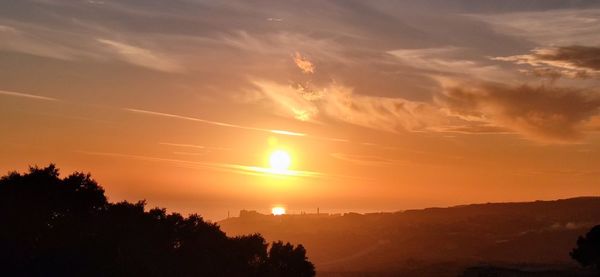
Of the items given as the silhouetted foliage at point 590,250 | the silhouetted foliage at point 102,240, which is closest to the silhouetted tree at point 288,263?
the silhouetted foliage at point 102,240

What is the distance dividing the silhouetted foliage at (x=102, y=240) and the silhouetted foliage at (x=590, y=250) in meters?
54.2

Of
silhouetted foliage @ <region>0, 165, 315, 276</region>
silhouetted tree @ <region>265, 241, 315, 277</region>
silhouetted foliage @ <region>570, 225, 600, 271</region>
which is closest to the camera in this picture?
silhouetted foliage @ <region>0, 165, 315, 276</region>

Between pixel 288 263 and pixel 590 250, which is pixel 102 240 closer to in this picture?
pixel 288 263

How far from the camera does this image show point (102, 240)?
61250 mm

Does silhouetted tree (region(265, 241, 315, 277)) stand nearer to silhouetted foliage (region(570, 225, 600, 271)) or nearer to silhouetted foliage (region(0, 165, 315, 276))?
silhouetted foliage (region(0, 165, 315, 276))

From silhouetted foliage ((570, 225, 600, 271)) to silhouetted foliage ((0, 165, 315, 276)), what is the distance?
54.2m

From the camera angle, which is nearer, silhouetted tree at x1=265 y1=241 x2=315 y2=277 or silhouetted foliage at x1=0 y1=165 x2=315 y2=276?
silhouetted foliage at x1=0 y1=165 x2=315 y2=276

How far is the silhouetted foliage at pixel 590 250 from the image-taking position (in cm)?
10056

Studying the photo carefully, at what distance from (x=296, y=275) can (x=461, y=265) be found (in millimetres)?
115895

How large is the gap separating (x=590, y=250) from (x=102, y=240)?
8229 centimetres

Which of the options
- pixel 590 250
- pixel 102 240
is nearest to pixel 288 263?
pixel 102 240

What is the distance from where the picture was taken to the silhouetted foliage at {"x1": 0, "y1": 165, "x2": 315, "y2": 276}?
56031mm

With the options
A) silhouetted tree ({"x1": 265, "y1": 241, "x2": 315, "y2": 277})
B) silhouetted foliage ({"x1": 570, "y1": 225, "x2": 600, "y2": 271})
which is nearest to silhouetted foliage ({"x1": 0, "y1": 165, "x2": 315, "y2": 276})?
silhouetted tree ({"x1": 265, "y1": 241, "x2": 315, "y2": 277})

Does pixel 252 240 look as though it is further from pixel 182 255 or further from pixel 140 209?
pixel 140 209
